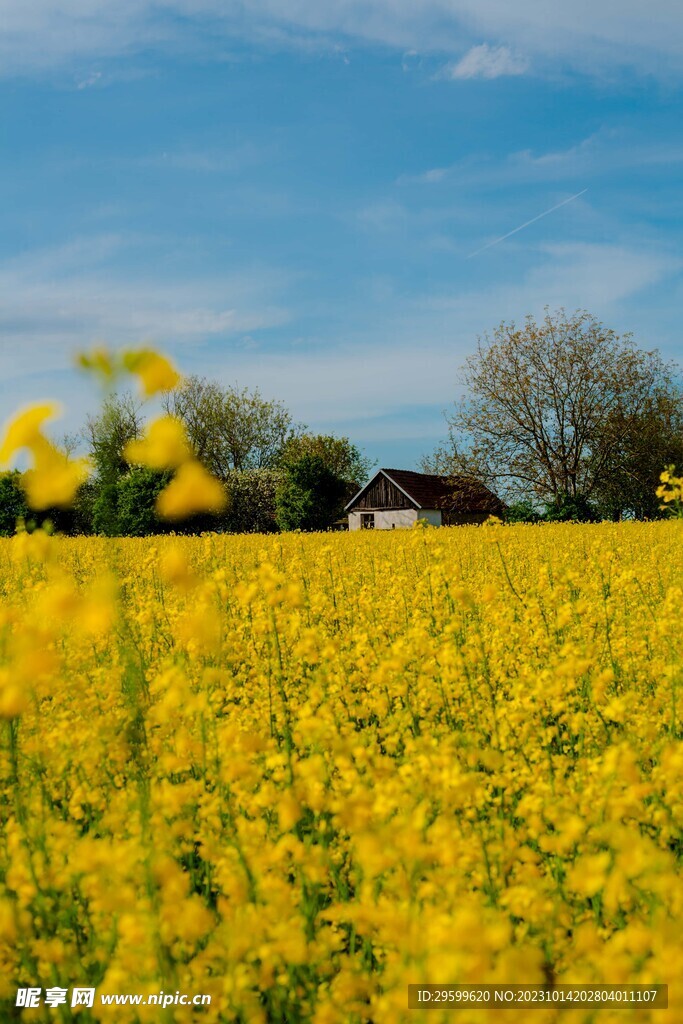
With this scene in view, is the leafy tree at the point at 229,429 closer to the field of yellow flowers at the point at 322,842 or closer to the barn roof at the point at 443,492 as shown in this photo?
the barn roof at the point at 443,492

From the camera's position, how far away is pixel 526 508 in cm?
3134

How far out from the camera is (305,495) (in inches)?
1581

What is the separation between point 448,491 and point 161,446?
147 ft

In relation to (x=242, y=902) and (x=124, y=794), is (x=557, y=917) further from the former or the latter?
(x=124, y=794)

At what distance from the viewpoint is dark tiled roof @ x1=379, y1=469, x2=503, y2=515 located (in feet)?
117

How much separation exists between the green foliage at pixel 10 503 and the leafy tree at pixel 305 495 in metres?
12.5

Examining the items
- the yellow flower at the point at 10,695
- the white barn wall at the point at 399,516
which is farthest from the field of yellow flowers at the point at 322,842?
the white barn wall at the point at 399,516

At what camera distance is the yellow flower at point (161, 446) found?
2.35 m

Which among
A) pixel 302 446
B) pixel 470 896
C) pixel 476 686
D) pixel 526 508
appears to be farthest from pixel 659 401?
pixel 470 896

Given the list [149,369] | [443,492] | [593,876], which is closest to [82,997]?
[593,876]

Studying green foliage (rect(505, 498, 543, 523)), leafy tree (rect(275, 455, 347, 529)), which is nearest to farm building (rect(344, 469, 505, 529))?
leafy tree (rect(275, 455, 347, 529))

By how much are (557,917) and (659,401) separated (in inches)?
1480

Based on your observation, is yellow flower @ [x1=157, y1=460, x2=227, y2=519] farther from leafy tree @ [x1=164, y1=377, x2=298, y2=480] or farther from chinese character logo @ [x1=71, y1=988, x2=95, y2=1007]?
leafy tree @ [x1=164, y1=377, x2=298, y2=480]

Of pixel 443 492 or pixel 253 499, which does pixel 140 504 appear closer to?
pixel 253 499
